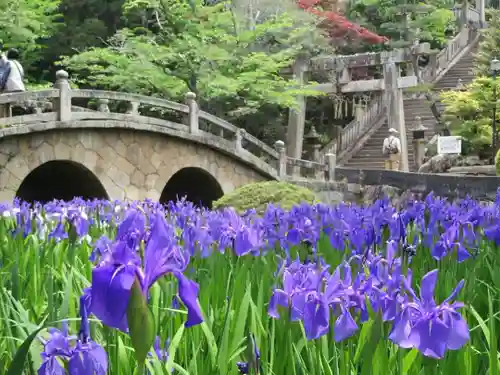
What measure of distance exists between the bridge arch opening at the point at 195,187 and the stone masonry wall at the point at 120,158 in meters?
0.47

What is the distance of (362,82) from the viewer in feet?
59.9

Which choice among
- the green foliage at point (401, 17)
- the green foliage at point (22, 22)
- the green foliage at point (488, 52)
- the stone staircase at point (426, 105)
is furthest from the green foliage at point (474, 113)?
the green foliage at point (22, 22)

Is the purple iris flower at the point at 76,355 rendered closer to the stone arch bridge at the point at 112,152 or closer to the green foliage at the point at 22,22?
the stone arch bridge at the point at 112,152

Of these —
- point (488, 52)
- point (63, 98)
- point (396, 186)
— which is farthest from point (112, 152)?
point (488, 52)

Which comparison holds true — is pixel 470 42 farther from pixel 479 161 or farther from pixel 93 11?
pixel 93 11

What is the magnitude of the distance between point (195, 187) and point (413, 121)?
8.42 m

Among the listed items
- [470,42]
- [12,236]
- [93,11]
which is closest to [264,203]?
[12,236]

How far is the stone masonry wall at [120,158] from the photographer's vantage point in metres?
12.3

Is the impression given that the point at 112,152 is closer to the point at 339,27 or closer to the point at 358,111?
the point at 339,27

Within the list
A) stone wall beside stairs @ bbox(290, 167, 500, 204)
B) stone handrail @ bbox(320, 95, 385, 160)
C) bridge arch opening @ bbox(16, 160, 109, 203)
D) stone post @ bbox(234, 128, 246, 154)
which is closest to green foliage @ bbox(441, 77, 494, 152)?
stone handrail @ bbox(320, 95, 385, 160)

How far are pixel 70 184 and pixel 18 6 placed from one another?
430cm

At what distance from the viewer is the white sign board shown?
16477 millimetres

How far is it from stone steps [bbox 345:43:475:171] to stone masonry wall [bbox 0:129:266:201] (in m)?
5.50

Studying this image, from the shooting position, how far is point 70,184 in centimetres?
1528
